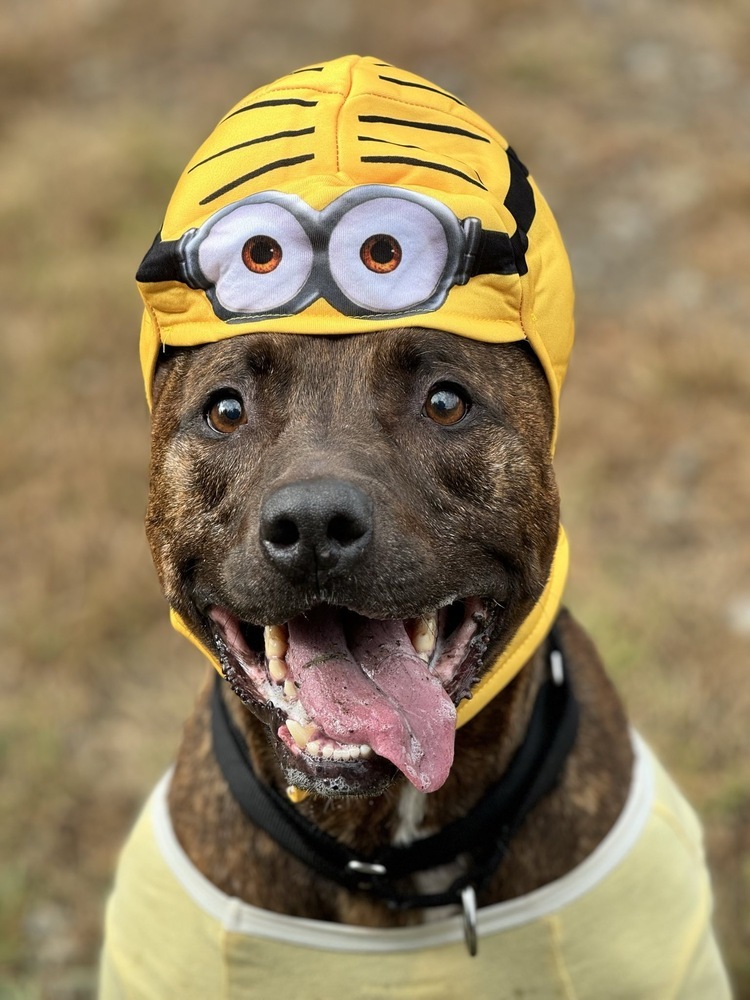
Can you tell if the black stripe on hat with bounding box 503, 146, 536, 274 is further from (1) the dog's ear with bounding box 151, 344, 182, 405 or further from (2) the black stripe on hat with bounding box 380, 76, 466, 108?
(1) the dog's ear with bounding box 151, 344, 182, 405

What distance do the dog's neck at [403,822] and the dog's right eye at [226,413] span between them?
25.7 inches

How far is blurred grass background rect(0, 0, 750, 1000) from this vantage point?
422cm

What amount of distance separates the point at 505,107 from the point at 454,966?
672 cm

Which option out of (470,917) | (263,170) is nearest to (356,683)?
(470,917)

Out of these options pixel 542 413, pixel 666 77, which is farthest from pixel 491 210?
pixel 666 77

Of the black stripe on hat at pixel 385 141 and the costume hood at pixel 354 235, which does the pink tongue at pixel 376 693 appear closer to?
the costume hood at pixel 354 235

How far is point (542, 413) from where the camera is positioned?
2.54 metres

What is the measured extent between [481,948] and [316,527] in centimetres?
112

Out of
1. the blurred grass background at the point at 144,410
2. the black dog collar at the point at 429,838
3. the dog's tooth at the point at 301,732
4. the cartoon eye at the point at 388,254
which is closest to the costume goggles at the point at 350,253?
the cartoon eye at the point at 388,254

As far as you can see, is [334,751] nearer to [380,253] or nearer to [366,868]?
[366,868]

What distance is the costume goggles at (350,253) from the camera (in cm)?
231

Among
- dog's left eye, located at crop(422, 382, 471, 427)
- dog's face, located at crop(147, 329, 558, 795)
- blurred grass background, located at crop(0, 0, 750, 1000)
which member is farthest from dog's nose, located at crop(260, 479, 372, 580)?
blurred grass background, located at crop(0, 0, 750, 1000)

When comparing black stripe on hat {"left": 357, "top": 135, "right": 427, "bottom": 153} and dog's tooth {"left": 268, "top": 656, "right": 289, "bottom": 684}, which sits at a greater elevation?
black stripe on hat {"left": 357, "top": 135, "right": 427, "bottom": 153}

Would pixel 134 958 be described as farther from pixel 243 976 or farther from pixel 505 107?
pixel 505 107
